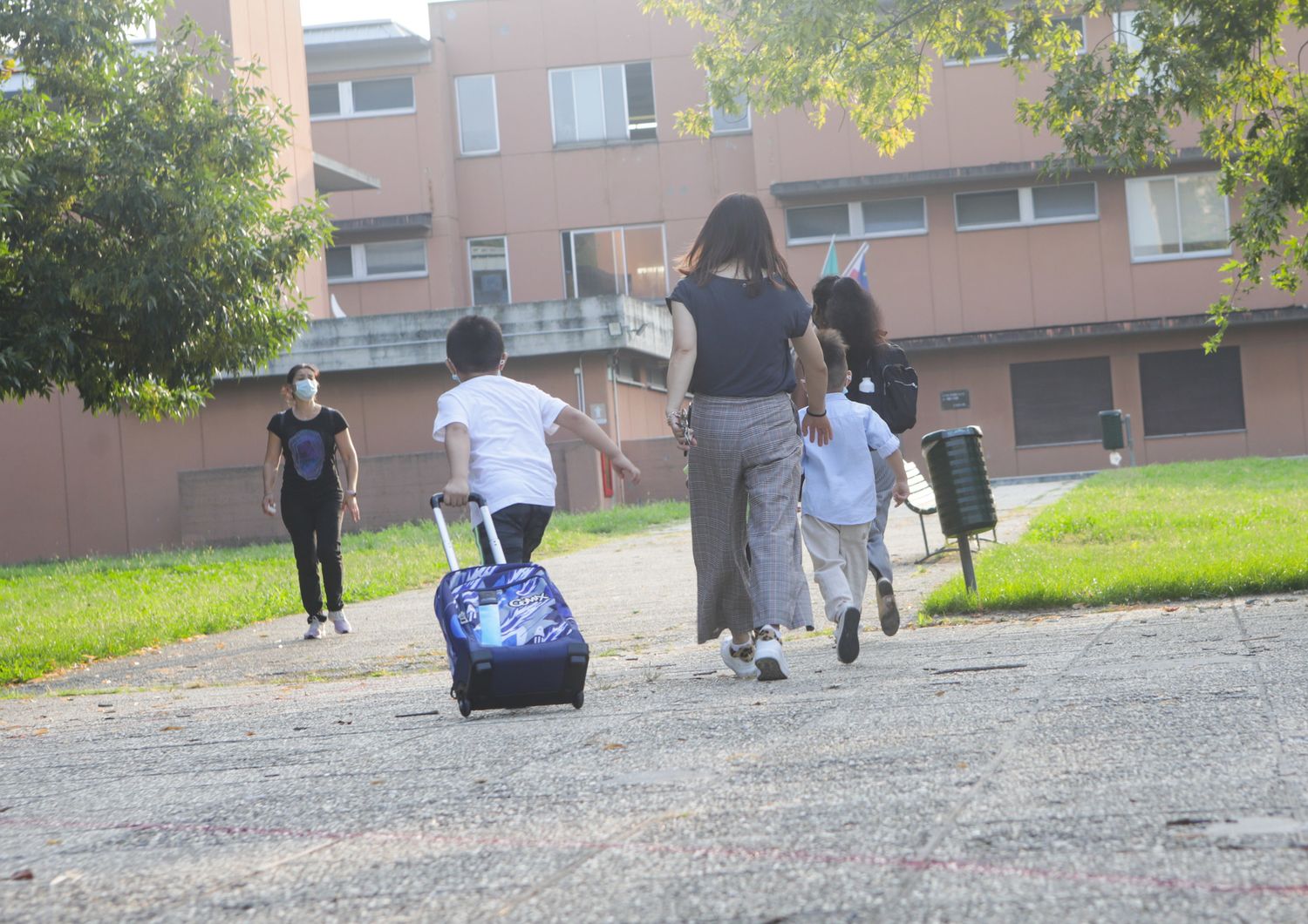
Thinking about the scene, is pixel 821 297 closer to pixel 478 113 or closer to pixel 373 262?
pixel 478 113

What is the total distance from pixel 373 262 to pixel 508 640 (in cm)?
3041

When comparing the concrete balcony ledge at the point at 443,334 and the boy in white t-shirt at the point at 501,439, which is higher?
the concrete balcony ledge at the point at 443,334

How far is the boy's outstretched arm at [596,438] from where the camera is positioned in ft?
20.9

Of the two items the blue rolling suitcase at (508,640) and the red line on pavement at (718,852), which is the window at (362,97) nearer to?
the blue rolling suitcase at (508,640)

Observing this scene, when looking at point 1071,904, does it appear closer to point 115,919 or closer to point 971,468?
point 115,919

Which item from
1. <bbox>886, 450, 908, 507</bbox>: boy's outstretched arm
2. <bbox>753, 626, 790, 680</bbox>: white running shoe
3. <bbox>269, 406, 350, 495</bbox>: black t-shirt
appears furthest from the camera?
<bbox>269, 406, 350, 495</bbox>: black t-shirt

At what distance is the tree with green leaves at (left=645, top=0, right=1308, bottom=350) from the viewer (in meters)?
9.27

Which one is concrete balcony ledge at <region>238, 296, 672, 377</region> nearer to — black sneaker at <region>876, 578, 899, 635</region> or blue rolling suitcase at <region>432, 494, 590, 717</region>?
black sneaker at <region>876, 578, 899, 635</region>

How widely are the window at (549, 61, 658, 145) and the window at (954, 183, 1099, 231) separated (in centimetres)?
702

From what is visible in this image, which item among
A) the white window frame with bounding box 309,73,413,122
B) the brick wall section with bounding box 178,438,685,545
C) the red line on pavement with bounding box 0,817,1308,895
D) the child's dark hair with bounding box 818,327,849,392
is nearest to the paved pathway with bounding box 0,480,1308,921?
the red line on pavement with bounding box 0,817,1308,895

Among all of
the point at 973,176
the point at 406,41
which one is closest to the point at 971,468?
the point at 973,176

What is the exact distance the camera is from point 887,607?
7.48 meters

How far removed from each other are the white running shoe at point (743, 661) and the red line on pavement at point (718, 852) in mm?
2848

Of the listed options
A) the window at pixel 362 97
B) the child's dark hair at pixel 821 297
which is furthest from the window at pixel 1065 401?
the child's dark hair at pixel 821 297
